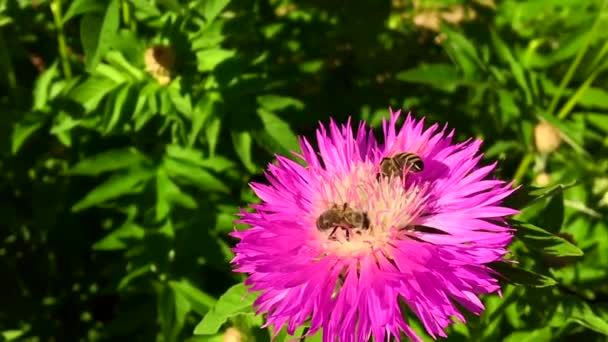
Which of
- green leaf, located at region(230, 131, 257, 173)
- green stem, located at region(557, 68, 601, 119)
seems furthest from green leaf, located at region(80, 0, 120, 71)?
green stem, located at region(557, 68, 601, 119)

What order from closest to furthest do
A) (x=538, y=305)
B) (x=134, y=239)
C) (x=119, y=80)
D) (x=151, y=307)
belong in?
(x=538, y=305), (x=119, y=80), (x=134, y=239), (x=151, y=307)

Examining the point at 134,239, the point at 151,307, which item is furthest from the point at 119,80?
the point at 151,307

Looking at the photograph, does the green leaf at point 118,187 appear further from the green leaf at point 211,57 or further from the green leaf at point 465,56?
the green leaf at point 465,56

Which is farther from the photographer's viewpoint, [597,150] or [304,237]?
[597,150]

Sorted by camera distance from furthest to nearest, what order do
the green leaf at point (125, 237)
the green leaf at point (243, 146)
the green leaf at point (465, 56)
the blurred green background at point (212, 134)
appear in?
the green leaf at point (465, 56), the green leaf at point (125, 237), the green leaf at point (243, 146), the blurred green background at point (212, 134)

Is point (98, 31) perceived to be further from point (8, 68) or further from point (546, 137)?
point (546, 137)

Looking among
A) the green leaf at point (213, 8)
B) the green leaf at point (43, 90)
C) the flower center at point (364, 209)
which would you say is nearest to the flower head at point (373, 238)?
the flower center at point (364, 209)

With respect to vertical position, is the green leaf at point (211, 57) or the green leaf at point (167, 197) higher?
the green leaf at point (211, 57)

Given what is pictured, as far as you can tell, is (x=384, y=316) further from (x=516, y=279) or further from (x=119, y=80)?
(x=119, y=80)
